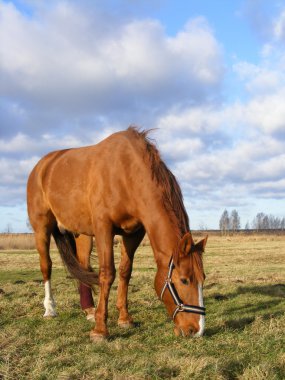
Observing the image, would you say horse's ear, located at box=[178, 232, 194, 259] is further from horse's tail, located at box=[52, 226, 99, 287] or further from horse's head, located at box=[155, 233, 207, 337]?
horse's tail, located at box=[52, 226, 99, 287]

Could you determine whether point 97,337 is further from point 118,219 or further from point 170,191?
point 170,191

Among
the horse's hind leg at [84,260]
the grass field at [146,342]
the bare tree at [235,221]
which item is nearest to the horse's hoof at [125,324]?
the grass field at [146,342]

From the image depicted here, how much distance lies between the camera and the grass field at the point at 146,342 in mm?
3697

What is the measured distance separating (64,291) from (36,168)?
278 centimetres

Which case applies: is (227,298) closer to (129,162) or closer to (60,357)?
(129,162)

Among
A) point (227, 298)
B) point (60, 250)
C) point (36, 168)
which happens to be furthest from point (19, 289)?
point (227, 298)

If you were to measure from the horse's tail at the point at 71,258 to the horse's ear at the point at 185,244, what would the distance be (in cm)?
204

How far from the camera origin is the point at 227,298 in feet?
26.4

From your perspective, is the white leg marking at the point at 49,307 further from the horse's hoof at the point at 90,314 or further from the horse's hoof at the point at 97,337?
the horse's hoof at the point at 97,337

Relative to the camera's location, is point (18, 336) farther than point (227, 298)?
No

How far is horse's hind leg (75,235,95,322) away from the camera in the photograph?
23.2 feet

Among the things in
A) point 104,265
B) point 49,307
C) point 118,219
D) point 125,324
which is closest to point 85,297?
point 49,307

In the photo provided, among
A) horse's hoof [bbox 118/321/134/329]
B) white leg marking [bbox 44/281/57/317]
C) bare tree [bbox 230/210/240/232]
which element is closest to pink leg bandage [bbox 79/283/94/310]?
white leg marking [bbox 44/281/57/317]

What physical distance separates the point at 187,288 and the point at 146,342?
2.99 feet
